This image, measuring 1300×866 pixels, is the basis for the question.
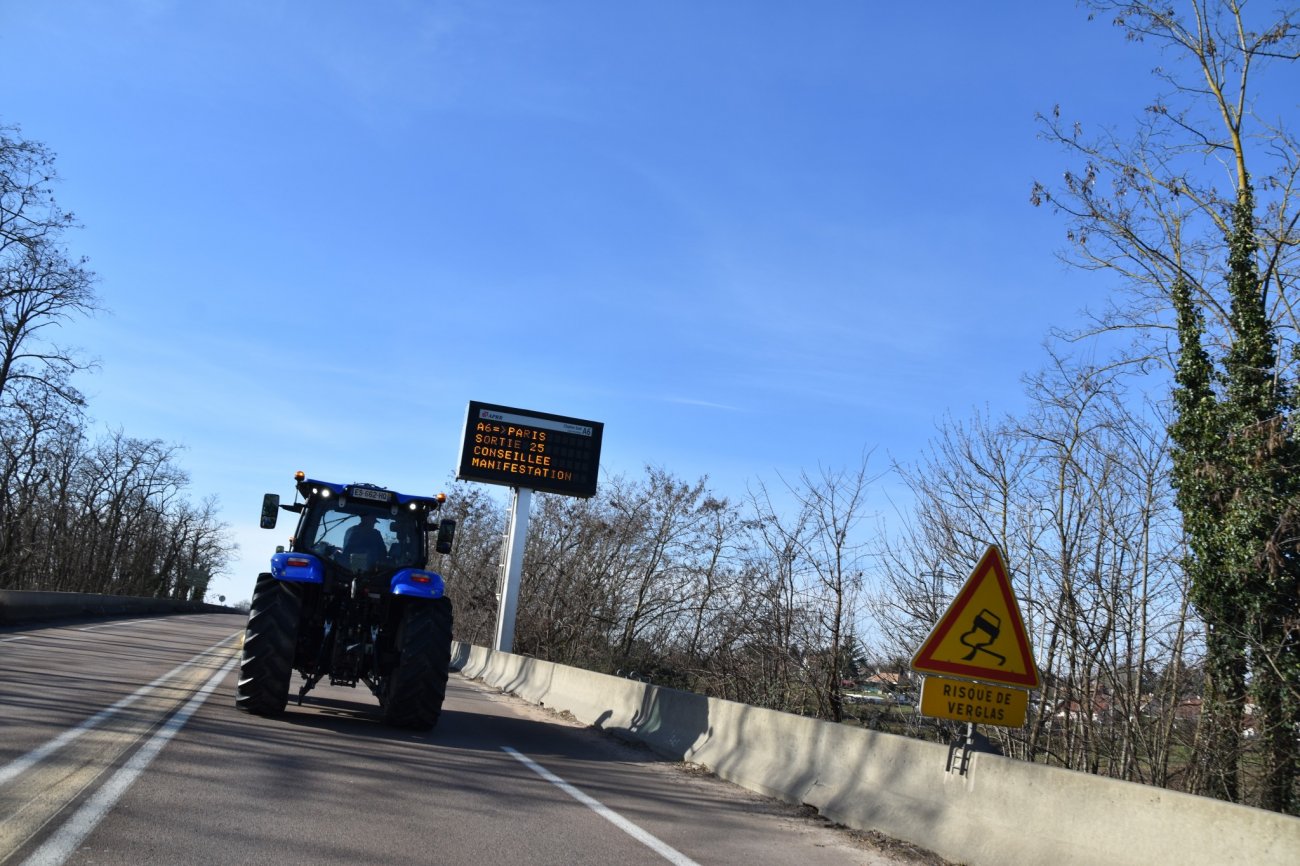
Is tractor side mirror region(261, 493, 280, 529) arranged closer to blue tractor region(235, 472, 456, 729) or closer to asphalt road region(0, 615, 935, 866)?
blue tractor region(235, 472, 456, 729)

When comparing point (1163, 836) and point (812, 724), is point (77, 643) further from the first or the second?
point (1163, 836)

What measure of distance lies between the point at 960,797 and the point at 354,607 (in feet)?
24.7

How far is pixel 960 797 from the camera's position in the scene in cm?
705

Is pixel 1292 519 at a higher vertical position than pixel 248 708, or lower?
higher

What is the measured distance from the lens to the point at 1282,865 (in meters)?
4.60

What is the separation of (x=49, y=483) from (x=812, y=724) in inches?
2671

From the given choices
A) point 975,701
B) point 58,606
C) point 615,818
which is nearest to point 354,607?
point 615,818

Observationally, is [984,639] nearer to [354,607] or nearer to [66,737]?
[66,737]

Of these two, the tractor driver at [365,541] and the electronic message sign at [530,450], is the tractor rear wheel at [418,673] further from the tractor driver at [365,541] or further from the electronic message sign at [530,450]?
Result: the electronic message sign at [530,450]

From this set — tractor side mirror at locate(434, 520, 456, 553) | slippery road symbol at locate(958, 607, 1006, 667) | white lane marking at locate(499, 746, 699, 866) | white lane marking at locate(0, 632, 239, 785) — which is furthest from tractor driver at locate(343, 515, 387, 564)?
slippery road symbol at locate(958, 607, 1006, 667)

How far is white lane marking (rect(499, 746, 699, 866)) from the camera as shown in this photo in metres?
6.52

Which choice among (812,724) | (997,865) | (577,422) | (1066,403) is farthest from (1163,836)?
(577,422)

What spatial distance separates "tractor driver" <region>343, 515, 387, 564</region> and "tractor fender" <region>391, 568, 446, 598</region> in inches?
34.2

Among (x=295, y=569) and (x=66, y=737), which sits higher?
(x=295, y=569)
